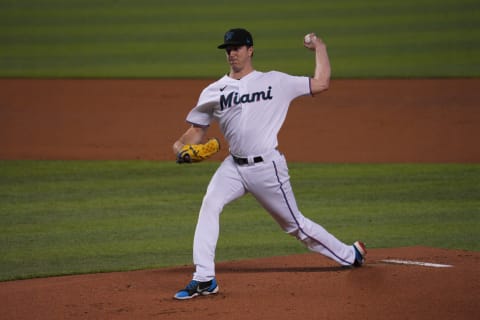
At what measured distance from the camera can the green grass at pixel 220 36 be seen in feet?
67.7

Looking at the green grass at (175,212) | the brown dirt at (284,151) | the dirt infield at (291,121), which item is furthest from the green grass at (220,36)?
the green grass at (175,212)

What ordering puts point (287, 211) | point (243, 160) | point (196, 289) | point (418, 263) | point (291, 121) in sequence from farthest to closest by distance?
point (291, 121) → point (418, 263) → point (287, 211) → point (243, 160) → point (196, 289)

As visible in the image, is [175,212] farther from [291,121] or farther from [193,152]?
[291,121]

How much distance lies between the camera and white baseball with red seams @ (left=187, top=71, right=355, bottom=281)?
6.60 metres

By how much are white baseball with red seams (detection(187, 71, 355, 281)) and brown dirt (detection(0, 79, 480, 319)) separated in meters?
0.55

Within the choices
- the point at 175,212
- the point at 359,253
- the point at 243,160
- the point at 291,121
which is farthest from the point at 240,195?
the point at 291,121

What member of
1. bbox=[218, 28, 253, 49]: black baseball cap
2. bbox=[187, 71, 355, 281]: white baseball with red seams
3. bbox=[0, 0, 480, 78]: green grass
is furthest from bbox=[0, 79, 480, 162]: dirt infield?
bbox=[218, 28, 253, 49]: black baseball cap

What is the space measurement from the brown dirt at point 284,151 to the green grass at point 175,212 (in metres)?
0.68

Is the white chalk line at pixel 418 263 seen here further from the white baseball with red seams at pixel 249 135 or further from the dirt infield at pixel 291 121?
the dirt infield at pixel 291 121

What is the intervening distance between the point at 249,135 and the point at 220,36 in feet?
57.7

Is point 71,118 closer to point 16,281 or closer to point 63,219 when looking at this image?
point 63,219

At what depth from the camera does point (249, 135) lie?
6.61 metres

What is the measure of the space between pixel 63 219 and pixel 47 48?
46.9ft

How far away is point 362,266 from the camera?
23.9 feet
